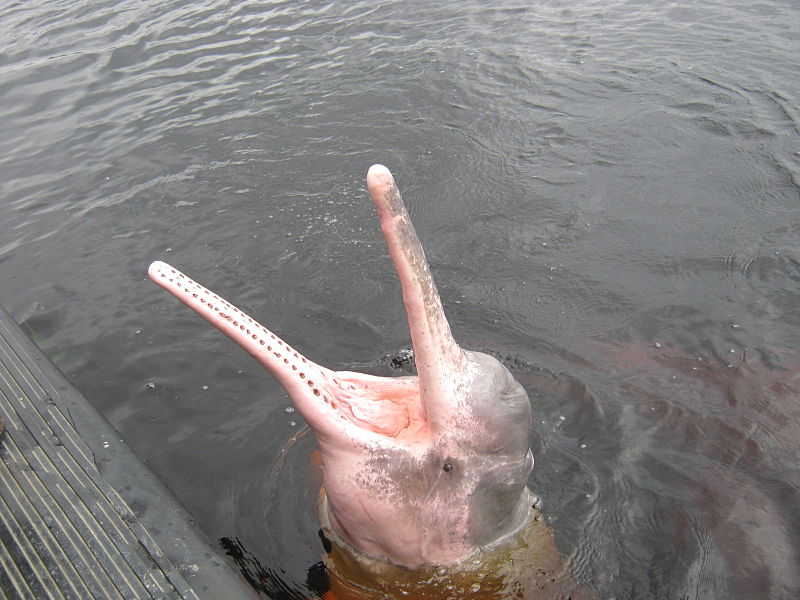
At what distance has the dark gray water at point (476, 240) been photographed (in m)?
4.73

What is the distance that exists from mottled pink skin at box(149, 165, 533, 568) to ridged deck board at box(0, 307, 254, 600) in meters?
0.81

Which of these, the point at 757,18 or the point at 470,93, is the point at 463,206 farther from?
the point at 757,18

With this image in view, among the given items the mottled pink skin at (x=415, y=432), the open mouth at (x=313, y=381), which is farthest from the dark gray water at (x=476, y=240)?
the open mouth at (x=313, y=381)

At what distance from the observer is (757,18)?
10.4 metres

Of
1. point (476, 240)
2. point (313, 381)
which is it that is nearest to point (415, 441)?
point (313, 381)

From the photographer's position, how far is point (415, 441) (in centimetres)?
354

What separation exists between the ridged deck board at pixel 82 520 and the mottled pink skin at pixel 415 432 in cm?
81

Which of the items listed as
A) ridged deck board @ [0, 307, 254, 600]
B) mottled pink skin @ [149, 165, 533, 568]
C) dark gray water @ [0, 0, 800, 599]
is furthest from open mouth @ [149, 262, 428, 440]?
dark gray water @ [0, 0, 800, 599]

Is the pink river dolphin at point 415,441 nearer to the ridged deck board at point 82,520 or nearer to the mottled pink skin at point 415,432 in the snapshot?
the mottled pink skin at point 415,432

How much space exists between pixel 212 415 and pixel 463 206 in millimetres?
3438

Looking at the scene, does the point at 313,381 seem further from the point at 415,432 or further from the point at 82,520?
the point at 82,520

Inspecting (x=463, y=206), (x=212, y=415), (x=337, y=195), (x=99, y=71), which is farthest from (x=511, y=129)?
(x=99, y=71)

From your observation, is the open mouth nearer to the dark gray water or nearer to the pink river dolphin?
the pink river dolphin

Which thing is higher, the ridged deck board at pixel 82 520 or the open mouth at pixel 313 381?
the open mouth at pixel 313 381
